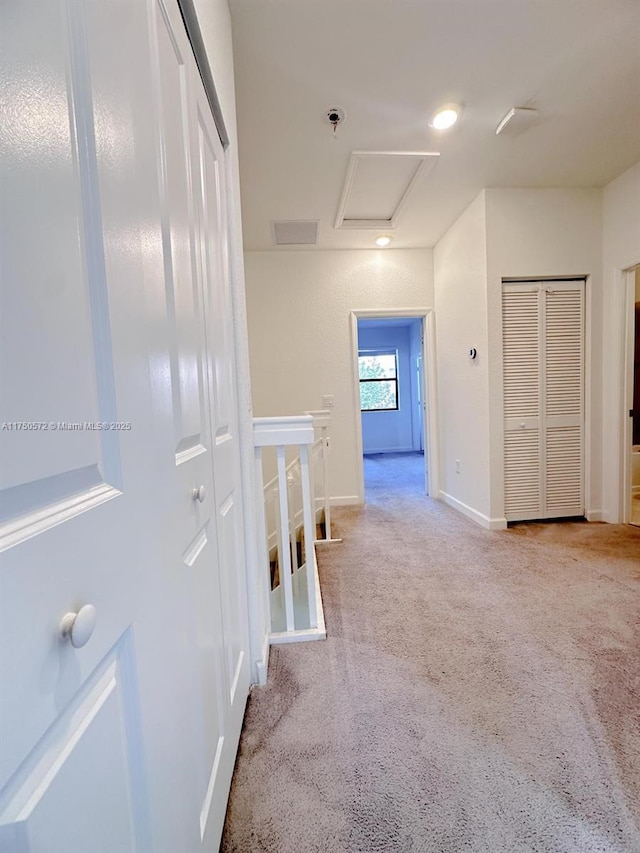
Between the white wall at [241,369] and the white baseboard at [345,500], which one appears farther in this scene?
the white baseboard at [345,500]

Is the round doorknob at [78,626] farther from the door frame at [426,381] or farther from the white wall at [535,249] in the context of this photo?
the door frame at [426,381]

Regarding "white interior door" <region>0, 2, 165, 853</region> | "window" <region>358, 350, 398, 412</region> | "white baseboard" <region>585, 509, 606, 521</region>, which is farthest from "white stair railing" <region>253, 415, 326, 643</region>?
"window" <region>358, 350, 398, 412</region>

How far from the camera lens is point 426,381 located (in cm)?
387

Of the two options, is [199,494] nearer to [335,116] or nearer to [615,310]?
[335,116]

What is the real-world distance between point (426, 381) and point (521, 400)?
1.11 metres

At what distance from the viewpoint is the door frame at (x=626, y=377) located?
8.95ft

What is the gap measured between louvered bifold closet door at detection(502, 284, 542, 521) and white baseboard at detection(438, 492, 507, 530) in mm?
118

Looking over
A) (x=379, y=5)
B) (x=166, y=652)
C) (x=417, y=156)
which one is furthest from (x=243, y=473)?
(x=417, y=156)

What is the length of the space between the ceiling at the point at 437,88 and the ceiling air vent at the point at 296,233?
0.32 meters

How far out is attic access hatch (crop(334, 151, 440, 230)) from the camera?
2344mm

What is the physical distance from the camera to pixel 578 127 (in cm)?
218

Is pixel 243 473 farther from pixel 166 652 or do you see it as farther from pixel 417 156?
pixel 417 156

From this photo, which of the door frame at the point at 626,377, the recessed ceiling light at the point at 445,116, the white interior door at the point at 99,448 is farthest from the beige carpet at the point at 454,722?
the recessed ceiling light at the point at 445,116

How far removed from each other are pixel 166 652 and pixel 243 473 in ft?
2.68
